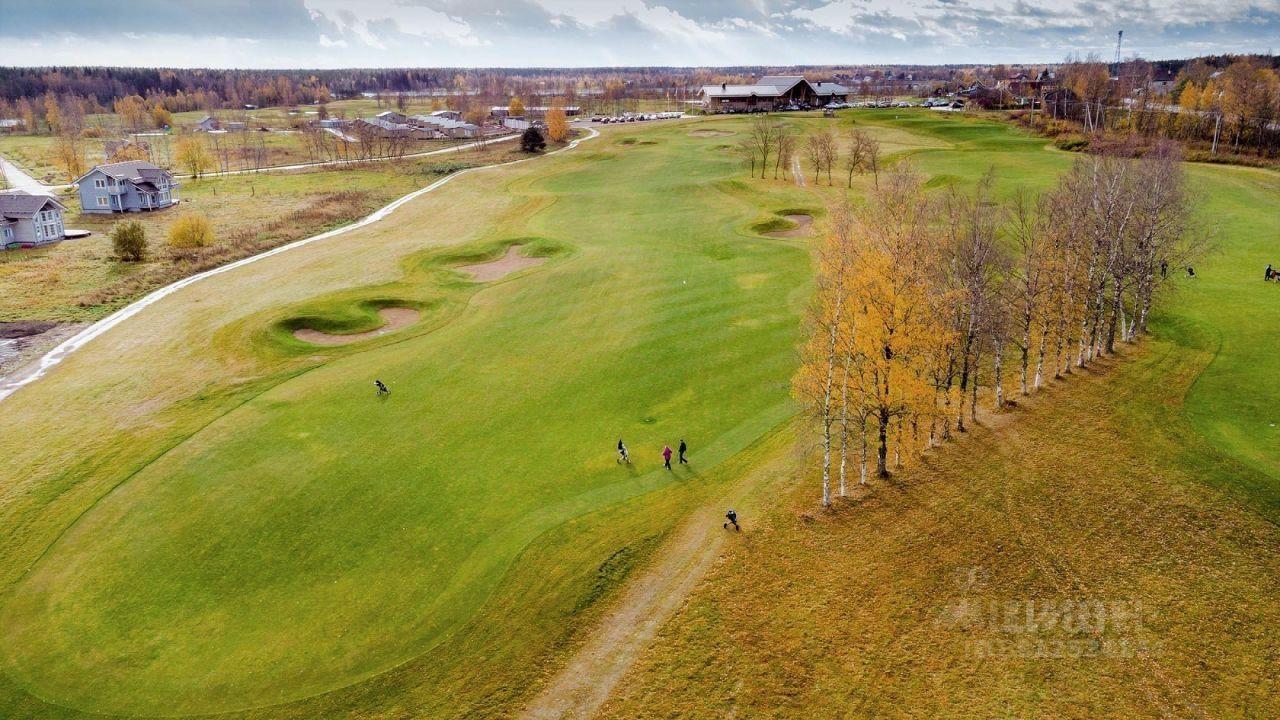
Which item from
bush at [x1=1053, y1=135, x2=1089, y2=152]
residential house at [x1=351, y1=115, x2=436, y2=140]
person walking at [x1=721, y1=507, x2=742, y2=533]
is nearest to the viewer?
person walking at [x1=721, y1=507, x2=742, y2=533]

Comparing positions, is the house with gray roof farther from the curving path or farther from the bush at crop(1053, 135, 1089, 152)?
the bush at crop(1053, 135, 1089, 152)

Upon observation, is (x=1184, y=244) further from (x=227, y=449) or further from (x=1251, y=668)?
(x=227, y=449)

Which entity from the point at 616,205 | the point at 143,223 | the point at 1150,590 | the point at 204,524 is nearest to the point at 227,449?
the point at 204,524

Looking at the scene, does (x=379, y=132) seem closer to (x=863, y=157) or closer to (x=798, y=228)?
(x=863, y=157)

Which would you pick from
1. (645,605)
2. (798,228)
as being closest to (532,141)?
(798,228)

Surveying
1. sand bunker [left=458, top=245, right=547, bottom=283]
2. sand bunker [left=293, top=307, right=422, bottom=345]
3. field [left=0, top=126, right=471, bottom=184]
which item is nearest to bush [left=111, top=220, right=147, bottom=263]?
sand bunker [left=293, top=307, right=422, bottom=345]

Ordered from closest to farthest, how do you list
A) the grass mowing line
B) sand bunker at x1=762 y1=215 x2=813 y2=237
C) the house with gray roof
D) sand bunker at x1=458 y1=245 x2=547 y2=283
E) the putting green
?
1. the putting green
2. the grass mowing line
3. sand bunker at x1=458 y1=245 x2=547 y2=283
4. sand bunker at x1=762 y1=215 x2=813 y2=237
5. the house with gray roof
